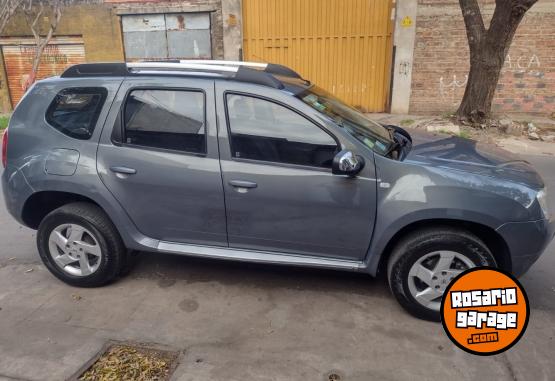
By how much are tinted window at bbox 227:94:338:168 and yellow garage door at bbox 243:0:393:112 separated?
967 centimetres

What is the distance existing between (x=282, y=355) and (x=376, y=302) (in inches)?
38.3

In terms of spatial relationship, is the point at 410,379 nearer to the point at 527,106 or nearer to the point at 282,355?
the point at 282,355

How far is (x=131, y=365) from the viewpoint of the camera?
2740mm

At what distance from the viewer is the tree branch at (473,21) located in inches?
353

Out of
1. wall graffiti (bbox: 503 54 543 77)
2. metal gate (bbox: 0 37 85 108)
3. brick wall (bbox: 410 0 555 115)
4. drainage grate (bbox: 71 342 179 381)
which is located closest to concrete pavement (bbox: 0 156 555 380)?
drainage grate (bbox: 71 342 179 381)

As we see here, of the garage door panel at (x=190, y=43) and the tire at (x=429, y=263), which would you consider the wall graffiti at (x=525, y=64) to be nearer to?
the garage door panel at (x=190, y=43)

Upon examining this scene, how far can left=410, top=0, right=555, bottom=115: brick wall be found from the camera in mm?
11000

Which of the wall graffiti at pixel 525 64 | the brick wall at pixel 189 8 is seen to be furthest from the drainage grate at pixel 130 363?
the wall graffiti at pixel 525 64

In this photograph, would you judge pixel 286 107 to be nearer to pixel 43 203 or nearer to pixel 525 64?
pixel 43 203

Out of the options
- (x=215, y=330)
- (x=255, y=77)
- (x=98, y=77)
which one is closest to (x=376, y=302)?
(x=215, y=330)

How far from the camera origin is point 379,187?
3029 millimetres

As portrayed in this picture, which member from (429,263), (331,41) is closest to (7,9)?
(331,41)

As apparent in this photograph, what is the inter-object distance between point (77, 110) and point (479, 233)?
3.20m

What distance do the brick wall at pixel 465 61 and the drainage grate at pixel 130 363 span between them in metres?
10.7
